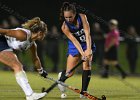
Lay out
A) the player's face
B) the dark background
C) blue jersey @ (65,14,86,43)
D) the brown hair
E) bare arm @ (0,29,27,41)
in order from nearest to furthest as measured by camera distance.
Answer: bare arm @ (0,29,27,41)
the brown hair
the player's face
blue jersey @ (65,14,86,43)
the dark background

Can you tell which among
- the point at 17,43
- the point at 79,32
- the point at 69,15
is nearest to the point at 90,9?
the point at 79,32

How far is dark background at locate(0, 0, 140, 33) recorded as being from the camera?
2872 cm

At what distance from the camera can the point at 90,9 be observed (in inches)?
1107

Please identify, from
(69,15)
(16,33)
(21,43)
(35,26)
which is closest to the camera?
(16,33)

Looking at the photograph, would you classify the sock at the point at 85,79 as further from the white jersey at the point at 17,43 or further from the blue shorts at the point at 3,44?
the blue shorts at the point at 3,44

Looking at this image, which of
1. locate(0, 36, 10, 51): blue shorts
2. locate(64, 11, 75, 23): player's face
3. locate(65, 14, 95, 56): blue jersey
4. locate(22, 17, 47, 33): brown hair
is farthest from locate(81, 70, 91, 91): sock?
locate(0, 36, 10, 51): blue shorts

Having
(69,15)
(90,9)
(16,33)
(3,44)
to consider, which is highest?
(69,15)

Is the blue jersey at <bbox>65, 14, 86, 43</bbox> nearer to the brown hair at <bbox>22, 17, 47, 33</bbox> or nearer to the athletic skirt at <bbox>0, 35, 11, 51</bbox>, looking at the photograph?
the brown hair at <bbox>22, 17, 47, 33</bbox>

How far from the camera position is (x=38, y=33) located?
10734mm

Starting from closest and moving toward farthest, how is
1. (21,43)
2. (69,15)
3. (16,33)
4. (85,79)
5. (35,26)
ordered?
(16,33)
(35,26)
(21,43)
(69,15)
(85,79)

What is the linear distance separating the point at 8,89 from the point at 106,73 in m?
6.60

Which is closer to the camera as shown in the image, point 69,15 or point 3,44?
point 3,44

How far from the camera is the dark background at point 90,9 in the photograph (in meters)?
28.7

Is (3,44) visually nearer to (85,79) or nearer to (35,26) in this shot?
(35,26)
